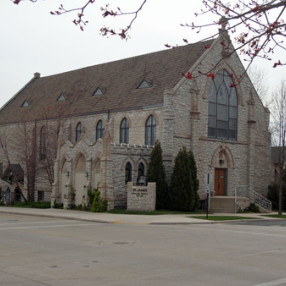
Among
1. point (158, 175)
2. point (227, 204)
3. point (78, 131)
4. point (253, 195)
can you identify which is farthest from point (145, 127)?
point (253, 195)

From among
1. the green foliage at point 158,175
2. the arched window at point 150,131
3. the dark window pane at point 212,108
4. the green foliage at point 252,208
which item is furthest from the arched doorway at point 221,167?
the green foliage at point 158,175

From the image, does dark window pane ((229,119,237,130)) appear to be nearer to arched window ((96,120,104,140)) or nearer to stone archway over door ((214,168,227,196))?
stone archway over door ((214,168,227,196))

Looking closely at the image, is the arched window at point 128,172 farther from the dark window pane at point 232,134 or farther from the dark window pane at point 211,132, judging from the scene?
the dark window pane at point 232,134

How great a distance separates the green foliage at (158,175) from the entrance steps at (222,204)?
4479 millimetres

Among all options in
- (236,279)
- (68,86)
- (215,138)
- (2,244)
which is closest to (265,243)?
(236,279)

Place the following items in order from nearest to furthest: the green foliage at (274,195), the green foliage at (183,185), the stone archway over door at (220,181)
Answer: the green foliage at (183,185)
the stone archway over door at (220,181)
the green foliage at (274,195)

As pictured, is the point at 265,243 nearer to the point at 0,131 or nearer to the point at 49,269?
the point at 49,269

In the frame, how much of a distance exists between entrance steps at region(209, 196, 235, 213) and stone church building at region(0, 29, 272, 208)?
99 cm

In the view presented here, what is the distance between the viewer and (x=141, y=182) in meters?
33.7

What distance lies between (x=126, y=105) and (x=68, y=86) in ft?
37.3

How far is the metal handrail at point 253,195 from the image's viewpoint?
129 ft

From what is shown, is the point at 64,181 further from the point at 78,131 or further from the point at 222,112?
the point at 222,112

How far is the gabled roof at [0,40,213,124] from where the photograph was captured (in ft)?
124

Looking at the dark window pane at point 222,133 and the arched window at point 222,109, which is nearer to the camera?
the arched window at point 222,109
